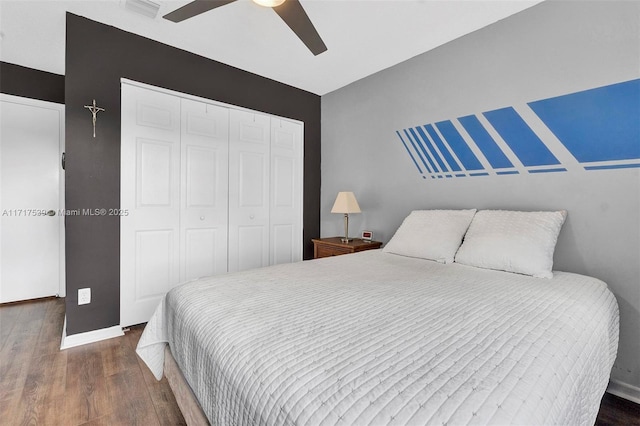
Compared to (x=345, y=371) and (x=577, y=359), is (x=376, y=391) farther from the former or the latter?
(x=577, y=359)

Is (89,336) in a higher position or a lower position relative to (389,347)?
lower

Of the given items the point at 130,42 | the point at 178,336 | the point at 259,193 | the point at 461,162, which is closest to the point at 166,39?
the point at 130,42

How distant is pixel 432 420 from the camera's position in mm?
590

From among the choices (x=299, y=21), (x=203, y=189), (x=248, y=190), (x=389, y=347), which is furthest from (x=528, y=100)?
(x=203, y=189)

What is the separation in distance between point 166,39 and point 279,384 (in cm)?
299

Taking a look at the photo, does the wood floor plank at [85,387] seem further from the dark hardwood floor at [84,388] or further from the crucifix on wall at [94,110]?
the crucifix on wall at [94,110]

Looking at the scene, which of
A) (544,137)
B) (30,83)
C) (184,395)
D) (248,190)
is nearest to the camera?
(184,395)

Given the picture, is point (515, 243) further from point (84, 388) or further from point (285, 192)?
point (84, 388)

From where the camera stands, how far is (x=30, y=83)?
3141 millimetres

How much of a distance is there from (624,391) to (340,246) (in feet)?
7.05

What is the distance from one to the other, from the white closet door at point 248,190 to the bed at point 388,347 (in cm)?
163

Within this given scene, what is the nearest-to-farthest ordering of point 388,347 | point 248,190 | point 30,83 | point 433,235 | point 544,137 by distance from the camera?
point 388,347 < point 544,137 < point 433,235 < point 30,83 < point 248,190

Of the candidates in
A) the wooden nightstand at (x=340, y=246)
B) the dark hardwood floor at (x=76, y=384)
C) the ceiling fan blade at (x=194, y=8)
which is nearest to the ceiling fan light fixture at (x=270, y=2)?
the ceiling fan blade at (x=194, y=8)

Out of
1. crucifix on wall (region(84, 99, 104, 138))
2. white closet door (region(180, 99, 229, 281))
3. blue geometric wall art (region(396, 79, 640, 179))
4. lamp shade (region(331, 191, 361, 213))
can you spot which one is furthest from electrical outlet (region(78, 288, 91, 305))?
blue geometric wall art (region(396, 79, 640, 179))
